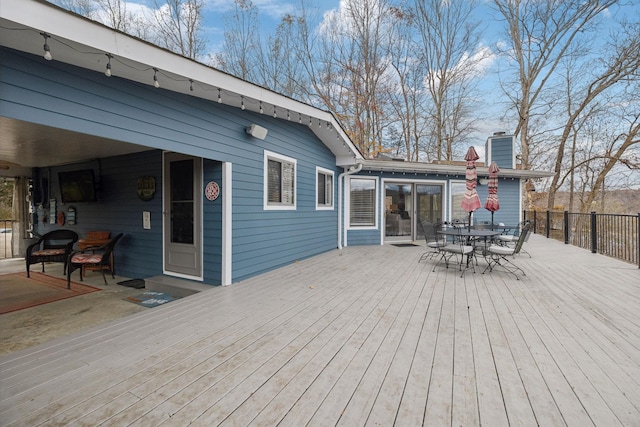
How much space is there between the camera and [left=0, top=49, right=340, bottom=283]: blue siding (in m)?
2.24

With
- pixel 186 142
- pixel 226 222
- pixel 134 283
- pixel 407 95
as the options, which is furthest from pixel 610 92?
pixel 134 283

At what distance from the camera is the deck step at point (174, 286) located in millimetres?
4125

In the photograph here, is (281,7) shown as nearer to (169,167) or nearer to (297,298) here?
(169,167)

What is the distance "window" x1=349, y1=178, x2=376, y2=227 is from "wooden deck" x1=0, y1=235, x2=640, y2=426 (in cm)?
472

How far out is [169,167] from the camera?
4602mm

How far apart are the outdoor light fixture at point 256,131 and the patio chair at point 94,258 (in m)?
2.87

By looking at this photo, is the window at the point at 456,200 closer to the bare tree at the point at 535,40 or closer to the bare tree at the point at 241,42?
the bare tree at the point at 535,40

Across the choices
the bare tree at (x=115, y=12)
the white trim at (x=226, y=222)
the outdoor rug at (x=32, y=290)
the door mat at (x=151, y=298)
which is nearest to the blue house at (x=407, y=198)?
the white trim at (x=226, y=222)

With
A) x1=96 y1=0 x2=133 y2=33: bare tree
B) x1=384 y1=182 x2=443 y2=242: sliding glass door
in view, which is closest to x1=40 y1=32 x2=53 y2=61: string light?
x1=384 y1=182 x2=443 y2=242: sliding glass door

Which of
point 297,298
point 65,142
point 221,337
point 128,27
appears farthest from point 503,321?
point 128,27

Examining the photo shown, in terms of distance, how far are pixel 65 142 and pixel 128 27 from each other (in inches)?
315

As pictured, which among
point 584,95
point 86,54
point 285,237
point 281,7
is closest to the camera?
point 86,54

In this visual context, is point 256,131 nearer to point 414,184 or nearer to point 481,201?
point 414,184

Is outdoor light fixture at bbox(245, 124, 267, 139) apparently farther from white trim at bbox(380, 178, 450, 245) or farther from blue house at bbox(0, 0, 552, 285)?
white trim at bbox(380, 178, 450, 245)
